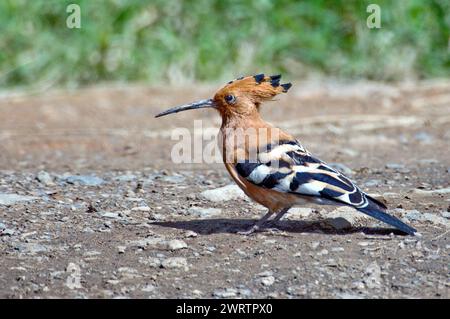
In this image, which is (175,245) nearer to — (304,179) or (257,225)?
(257,225)

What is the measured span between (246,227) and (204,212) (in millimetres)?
401

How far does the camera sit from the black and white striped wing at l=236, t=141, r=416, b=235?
4.66m

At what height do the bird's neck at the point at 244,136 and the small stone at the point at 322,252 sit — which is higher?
the bird's neck at the point at 244,136

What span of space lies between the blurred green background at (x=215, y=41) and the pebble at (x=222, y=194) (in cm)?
474

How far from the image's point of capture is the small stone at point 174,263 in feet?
14.6

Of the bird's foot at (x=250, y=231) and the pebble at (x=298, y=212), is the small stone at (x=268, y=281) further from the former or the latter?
the pebble at (x=298, y=212)

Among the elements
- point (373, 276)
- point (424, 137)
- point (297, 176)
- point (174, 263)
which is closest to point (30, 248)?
point (174, 263)

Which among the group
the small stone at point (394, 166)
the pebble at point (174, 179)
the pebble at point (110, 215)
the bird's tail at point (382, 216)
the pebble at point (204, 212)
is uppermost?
the bird's tail at point (382, 216)

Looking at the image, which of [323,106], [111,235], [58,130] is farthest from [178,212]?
[323,106]

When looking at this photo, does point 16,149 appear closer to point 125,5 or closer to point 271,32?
point 125,5

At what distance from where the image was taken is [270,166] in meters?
4.86

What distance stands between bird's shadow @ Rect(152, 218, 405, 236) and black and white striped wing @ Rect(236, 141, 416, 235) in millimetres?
228

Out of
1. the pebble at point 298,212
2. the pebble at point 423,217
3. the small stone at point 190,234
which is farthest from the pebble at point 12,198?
the pebble at point 423,217
